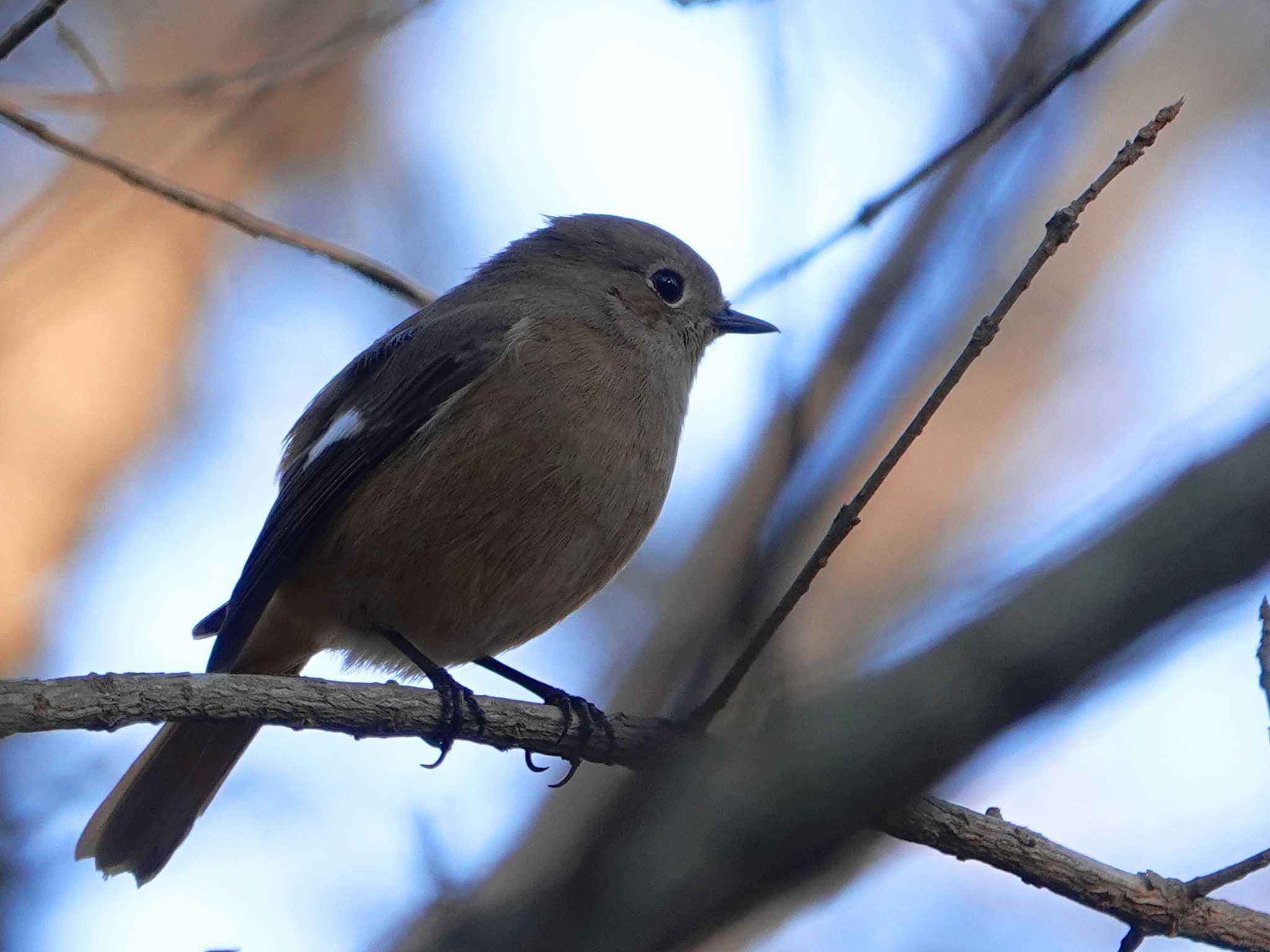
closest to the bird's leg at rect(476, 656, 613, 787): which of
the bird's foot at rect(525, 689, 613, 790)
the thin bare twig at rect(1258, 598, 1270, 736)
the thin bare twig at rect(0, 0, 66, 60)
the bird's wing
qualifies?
the bird's foot at rect(525, 689, 613, 790)

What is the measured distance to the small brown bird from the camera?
399cm

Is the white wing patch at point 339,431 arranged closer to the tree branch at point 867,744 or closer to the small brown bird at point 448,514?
the small brown bird at point 448,514

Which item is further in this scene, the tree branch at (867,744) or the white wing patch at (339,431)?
the white wing patch at (339,431)

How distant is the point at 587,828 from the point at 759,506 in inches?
26.9

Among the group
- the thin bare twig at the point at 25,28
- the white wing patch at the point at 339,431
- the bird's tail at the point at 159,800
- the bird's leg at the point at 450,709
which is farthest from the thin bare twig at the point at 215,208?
the bird's tail at the point at 159,800

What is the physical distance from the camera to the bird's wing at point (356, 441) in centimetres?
422

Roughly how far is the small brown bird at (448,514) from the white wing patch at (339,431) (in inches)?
0.5

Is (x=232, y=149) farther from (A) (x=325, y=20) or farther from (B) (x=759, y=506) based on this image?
(B) (x=759, y=506)

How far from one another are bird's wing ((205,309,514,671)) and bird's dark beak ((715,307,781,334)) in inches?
36.7

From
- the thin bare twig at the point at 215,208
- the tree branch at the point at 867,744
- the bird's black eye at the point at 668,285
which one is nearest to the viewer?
the tree branch at the point at 867,744

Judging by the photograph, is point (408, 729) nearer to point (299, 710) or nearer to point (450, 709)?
point (450, 709)

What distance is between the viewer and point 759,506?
8.21 ft

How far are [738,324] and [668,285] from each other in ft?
0.97

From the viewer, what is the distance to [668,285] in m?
5.01
